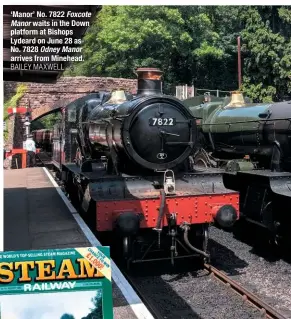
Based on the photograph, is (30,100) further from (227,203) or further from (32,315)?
(32,315)

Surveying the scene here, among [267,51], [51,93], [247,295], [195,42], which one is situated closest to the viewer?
[247,295]

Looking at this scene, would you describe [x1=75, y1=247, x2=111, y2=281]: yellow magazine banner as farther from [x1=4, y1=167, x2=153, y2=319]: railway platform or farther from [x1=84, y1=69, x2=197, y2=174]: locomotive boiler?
[x1=84, y1=69, x2=197, y2=174]: locomotive boiler

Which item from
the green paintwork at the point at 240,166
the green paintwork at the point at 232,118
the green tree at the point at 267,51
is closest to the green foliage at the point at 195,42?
the green tree at the point at 267,51

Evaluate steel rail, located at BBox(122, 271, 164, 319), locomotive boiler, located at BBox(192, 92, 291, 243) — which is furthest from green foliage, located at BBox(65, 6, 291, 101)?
steel rail, located at BBox(122, 271, 164, 319)

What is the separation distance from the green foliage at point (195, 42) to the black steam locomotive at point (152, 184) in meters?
2.12

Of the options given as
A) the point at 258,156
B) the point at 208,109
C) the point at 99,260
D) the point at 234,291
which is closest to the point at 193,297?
the point at 234,291

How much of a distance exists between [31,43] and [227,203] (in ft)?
9.95

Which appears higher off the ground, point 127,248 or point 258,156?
point 258,156

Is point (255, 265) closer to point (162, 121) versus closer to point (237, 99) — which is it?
point (162, 121)

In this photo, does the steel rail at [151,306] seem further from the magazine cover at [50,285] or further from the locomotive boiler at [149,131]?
the magazine cover at [50,285]

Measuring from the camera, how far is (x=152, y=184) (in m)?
6.21

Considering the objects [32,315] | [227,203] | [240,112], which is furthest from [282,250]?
[32,315]

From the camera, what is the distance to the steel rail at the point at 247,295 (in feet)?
15.5

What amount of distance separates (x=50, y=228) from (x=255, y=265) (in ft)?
9.29
